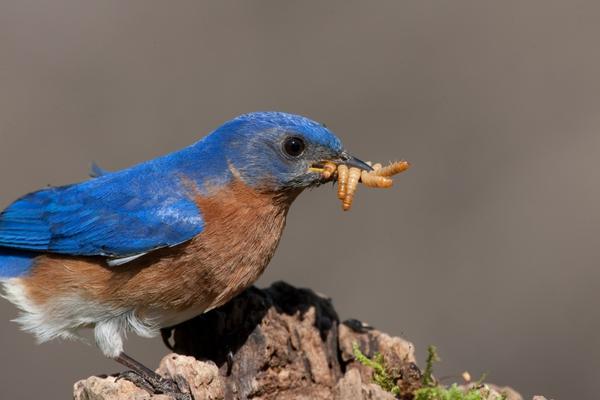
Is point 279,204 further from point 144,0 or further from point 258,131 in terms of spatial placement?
point 144,0

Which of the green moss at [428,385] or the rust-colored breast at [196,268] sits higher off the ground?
the rust-colored breast at [196,268]

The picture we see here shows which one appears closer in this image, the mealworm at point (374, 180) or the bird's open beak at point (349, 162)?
the mealworm at point (374, 180)

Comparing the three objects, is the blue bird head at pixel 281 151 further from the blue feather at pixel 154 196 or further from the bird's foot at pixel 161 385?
the bird's foot at pixel 161 385

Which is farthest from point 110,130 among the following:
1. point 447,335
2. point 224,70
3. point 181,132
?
point 447,335

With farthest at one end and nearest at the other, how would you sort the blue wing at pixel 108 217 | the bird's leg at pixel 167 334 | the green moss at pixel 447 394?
the bird's leg at pixel 167 334 < the blue wing at pixel 108 217 < the green moss at pixel 447 394

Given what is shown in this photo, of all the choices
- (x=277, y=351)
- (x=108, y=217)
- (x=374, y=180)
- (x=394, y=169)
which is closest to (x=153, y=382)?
(x=277, y=351)

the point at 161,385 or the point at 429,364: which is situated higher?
the point at 429,364

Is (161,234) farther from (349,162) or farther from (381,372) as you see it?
(381,372)

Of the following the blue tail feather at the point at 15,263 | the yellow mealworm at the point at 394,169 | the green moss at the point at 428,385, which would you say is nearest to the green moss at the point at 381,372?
the green moss at the point at 428,385
